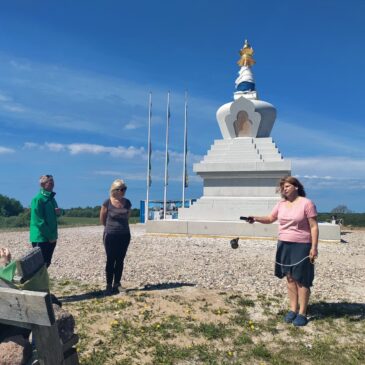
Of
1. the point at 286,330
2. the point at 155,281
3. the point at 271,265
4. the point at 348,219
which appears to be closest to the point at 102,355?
the point at 286,330

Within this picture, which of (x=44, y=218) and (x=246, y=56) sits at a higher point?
(x=246, y=56)

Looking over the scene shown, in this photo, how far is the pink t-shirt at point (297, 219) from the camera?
5.55 m

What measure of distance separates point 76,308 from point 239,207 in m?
13.3

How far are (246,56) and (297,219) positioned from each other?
2074 centimetres

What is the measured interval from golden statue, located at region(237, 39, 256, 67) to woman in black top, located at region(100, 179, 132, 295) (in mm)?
19440

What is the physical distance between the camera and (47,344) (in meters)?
2.90

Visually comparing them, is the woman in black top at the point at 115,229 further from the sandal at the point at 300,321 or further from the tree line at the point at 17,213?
the tree line at the point at 17,213

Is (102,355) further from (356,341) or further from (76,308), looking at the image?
(356,341)

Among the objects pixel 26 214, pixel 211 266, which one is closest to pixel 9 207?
pixel 26 214

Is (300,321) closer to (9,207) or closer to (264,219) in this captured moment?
(264,219)

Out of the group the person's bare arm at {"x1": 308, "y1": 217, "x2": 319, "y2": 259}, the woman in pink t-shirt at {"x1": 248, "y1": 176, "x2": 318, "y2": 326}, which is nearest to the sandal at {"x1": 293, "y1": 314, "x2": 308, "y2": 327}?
the woman in pink t-shirt at {"x1": 248, "y1": 176, "x2": 318, "y2": 326}

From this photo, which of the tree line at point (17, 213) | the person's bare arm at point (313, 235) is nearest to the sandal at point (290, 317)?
the person's bare arm at point (313, 235)

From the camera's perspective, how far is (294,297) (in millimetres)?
5719

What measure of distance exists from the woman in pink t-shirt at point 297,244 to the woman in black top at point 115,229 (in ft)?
8.79
